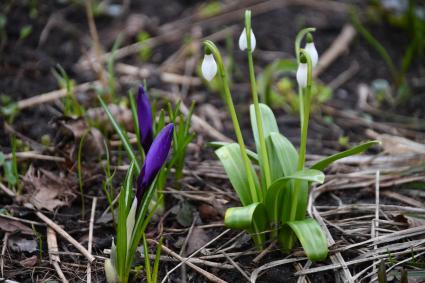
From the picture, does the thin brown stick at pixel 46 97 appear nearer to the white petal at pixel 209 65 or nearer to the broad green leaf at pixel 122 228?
the broad green leaf at pixel 122 228

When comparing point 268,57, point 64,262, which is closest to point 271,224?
point 64,262

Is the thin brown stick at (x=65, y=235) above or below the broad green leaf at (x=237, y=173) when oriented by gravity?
below

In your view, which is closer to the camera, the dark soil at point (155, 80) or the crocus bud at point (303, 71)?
the crocus bud at point (303, 71)

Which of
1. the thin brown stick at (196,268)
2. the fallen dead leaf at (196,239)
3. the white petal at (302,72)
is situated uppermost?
the white petal at (302,72)

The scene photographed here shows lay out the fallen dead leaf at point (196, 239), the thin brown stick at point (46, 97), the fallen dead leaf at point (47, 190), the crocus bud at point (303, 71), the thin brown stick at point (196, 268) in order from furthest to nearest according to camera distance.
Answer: the thin brown stick at point (46, 97) → the fallen dead leaf at point (47, 190) → the fallen dead leaf at point (196, 239) → the thin brown stick at point (196, 268) → the crocus bud at point (303, 71)

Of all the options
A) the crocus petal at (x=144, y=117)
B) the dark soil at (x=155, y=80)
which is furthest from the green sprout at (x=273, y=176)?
the crocus petal at (x=144, y=117)

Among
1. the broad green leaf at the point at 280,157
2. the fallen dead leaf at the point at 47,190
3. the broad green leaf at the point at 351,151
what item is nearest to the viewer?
the broad green leaf at the point at 351,151

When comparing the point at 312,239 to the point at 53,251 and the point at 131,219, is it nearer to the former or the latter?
the point at 131,219

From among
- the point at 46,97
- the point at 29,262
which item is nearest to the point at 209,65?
the point at 29,262
